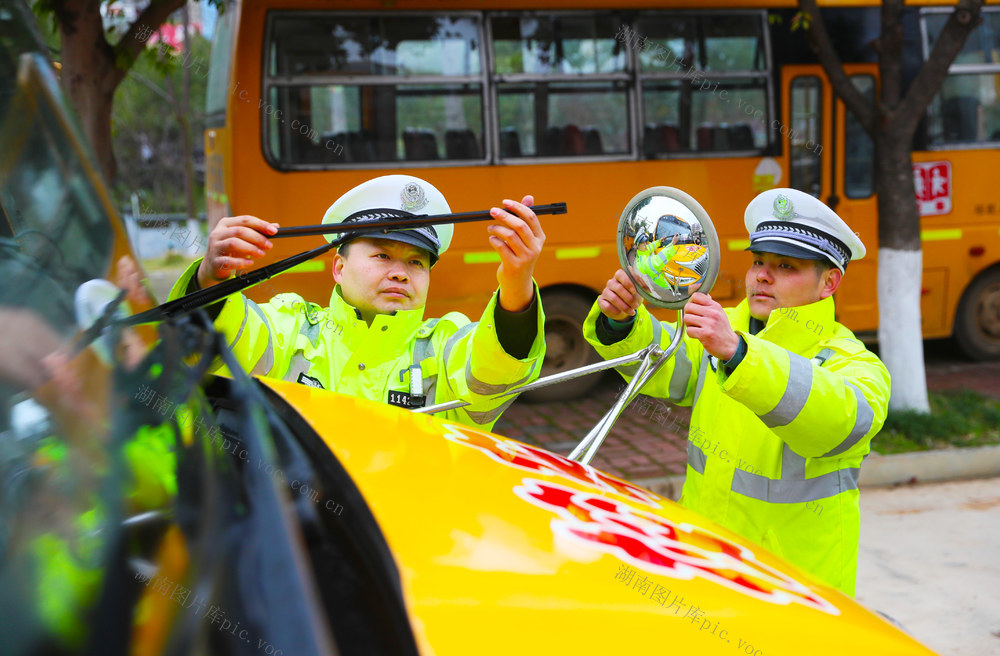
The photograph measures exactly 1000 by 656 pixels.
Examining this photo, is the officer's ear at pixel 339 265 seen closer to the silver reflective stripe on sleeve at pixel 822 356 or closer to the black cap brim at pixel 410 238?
the black cap brim at pixel 410 238

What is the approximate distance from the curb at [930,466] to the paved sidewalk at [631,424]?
3.66 ft

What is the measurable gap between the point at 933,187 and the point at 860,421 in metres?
6.57

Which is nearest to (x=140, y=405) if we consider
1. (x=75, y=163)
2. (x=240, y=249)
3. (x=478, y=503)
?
(x=478, y=503)

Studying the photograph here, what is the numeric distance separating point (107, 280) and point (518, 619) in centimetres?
74

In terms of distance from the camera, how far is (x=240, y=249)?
1.73 metres

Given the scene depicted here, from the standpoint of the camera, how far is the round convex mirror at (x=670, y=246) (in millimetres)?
1628

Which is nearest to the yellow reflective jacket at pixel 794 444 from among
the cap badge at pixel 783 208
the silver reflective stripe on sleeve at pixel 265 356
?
the cap badge at pixel 783 208

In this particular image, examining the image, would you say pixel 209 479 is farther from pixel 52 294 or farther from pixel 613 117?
pixel 613 117

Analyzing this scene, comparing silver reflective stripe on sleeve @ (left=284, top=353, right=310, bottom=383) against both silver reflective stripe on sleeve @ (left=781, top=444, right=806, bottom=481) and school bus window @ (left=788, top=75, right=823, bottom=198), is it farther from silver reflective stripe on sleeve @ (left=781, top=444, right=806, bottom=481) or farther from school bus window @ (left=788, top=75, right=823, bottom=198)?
school bus window @ (left=788, top=75, right=823, bottom=198)

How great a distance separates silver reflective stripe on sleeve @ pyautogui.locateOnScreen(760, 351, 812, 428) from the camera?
1.79 m

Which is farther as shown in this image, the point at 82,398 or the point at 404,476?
the point at 404,476

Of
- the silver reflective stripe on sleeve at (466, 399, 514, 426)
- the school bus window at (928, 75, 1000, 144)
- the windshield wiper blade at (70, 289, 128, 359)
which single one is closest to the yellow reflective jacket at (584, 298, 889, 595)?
the silver reflective stripe on sleeve at (466, 399, 514, 426)

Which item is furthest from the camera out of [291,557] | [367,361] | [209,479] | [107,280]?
[367,361]

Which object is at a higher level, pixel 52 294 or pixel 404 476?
pixel 52 294
